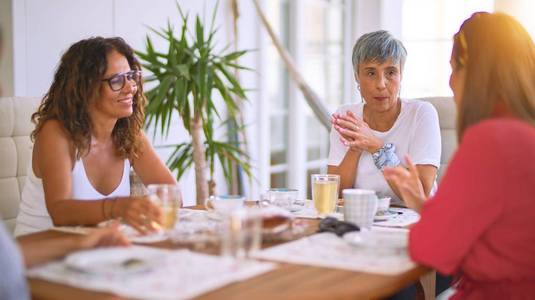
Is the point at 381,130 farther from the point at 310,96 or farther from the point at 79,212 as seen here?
the point at 310,96

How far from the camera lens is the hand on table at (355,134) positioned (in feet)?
8.30

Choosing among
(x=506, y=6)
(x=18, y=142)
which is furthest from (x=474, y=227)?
(x=506, y=6)

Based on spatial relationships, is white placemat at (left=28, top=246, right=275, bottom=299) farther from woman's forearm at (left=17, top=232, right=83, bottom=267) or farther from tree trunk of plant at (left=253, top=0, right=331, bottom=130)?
tree trunk of plant at (left=253, top=0, right=331, bottom=130)

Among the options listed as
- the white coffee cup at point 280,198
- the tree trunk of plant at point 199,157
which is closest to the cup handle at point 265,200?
the white coffee cup at point 280,198

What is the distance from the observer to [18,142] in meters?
2.61

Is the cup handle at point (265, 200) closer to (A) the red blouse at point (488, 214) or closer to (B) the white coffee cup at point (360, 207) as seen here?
(B) the white coffee cup at point (360, 207)

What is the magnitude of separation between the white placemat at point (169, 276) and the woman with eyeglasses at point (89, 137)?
63 cm

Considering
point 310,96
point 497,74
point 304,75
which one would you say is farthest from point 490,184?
point 304,75

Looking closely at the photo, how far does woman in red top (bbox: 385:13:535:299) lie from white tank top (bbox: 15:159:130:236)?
1058 millimetres

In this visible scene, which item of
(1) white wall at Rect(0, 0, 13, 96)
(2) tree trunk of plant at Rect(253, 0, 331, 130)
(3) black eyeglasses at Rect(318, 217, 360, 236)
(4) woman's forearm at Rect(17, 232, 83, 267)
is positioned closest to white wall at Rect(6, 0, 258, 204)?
(1) white wall at Rect(0, 0, 13, 96)

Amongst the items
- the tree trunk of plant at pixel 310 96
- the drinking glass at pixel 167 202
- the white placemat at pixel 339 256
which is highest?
the tree trunk of plant at pixel 310 96

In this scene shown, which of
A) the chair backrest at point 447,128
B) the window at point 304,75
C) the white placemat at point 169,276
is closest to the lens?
the white placemat at point 169,276

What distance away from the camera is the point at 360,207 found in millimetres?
1837

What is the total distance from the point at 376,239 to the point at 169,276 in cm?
55
